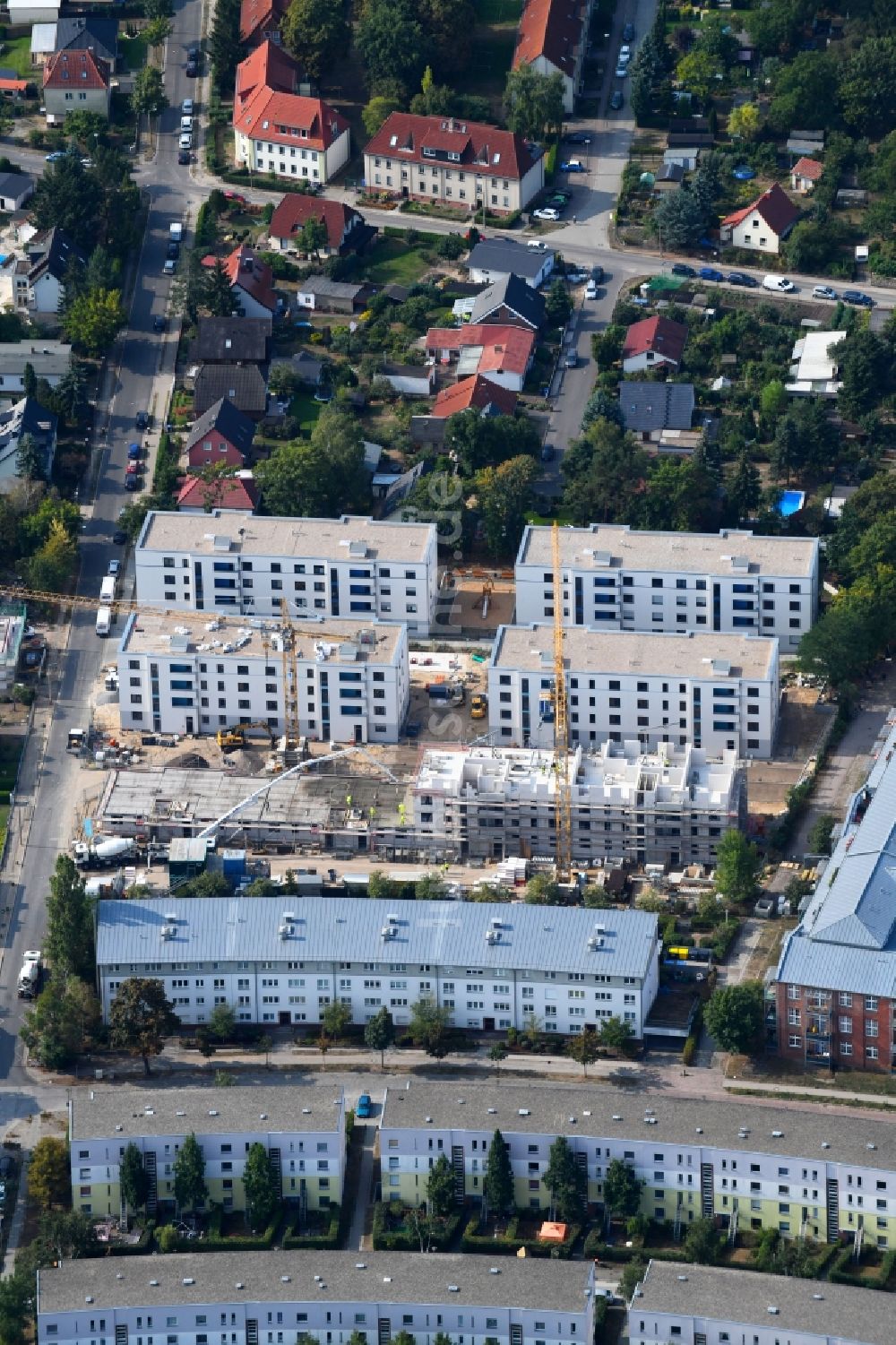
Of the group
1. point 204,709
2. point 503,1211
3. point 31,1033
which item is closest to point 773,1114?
point 503,1211

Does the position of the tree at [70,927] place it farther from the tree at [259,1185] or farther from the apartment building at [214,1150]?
the tree at [259,1185]

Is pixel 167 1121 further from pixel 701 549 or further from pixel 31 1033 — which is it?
pixel 701 549

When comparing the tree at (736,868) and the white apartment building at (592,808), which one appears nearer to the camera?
the tree at (736,868)

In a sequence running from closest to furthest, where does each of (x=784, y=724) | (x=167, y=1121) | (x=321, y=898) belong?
(x=167, y=1121) → (x=321, y=898) → (x=784, y=724)

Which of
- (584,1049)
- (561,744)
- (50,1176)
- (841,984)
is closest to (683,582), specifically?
(561,744)

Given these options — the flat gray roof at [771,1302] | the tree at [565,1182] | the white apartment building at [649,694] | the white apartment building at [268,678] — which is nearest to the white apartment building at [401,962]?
the tree at [565,1182]
